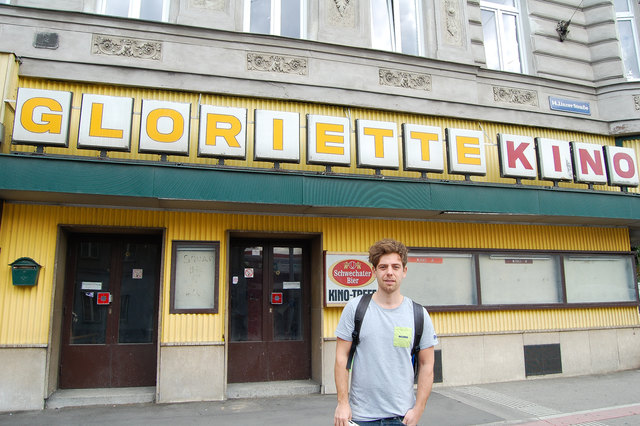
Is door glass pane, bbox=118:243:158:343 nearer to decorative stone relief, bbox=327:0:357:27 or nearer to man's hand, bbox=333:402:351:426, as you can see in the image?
decorative stone relief, bbox=327:0:357:27

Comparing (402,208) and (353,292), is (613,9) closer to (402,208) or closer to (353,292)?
(402,208)

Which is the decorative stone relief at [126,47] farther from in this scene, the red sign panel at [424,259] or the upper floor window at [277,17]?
the red sign panel at [424,259]

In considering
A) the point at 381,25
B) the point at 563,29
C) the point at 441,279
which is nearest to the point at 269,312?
the point at 441,279

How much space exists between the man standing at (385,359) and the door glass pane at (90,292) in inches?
249

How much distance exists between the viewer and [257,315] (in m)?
8.30

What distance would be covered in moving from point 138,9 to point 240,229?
4.83 meters

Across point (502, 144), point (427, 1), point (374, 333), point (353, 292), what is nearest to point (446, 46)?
point (427, 1)

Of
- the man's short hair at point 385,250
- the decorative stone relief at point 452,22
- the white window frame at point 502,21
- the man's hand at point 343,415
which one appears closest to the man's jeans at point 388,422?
the man's hand at point 343,415

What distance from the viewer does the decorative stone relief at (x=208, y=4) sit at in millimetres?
8617

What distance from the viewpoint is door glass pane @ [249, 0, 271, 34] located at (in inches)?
362

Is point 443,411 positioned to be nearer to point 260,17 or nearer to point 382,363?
point 382,363

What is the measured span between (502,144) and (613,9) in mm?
5775

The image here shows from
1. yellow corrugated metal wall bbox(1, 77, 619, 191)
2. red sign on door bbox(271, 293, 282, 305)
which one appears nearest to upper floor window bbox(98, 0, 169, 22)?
yellow corrugated metal wall bbox(1, 77, 619, 191)

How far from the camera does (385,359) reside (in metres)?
2.89
